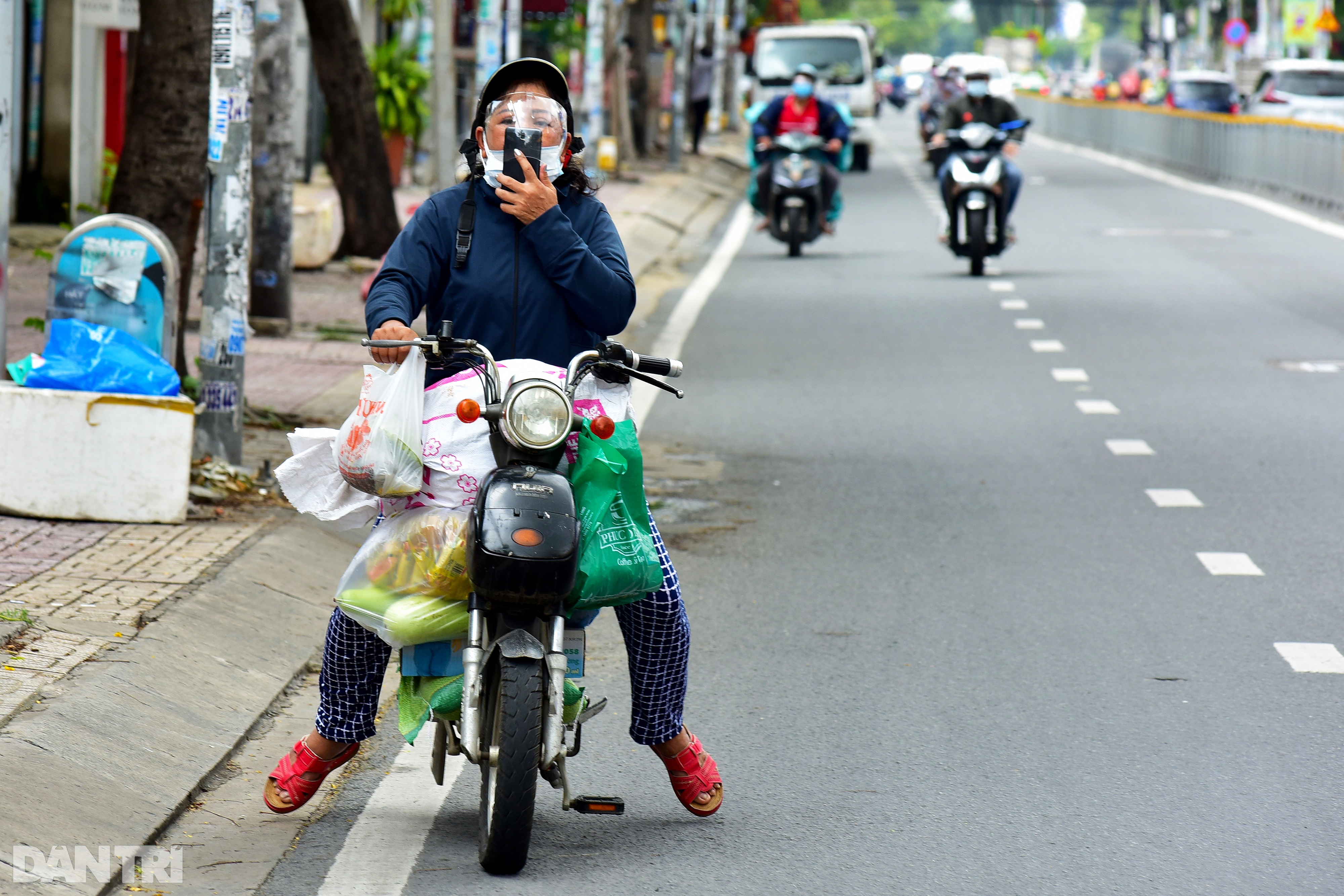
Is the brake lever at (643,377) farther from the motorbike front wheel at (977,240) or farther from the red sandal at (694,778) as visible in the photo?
the motorbike front wheel at (977,240)

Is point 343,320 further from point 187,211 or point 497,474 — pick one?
point 497,474

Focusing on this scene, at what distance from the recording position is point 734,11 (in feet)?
211

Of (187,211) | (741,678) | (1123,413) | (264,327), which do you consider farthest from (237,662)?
(264,327)

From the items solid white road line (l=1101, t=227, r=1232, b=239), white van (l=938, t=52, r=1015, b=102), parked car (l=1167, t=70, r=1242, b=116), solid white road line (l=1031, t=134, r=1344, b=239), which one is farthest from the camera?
parked car (l=1167, t=70, r=1242, b=116)

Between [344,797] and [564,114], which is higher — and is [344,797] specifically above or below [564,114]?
below

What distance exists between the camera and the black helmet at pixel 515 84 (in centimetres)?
461

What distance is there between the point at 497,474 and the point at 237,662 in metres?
2.06

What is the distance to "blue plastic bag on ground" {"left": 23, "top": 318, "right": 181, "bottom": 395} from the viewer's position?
24.4 ft

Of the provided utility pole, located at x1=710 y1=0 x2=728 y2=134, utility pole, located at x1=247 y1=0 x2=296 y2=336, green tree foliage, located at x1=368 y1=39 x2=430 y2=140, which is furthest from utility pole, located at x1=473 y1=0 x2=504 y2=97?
utility pole, located at x1=710 y1=0 x2=728 y2=134

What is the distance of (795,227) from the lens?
2078 centimetres

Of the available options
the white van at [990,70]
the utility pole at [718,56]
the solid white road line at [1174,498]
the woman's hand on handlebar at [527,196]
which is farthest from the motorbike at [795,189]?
the utility pole at [718,56]

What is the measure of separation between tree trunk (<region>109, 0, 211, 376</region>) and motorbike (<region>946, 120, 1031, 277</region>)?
30.8ft

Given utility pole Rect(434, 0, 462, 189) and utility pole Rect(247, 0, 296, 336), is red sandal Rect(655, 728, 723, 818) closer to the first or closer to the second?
utility pole Rect(247, 0, 296, 336)

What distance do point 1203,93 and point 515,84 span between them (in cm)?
4933
